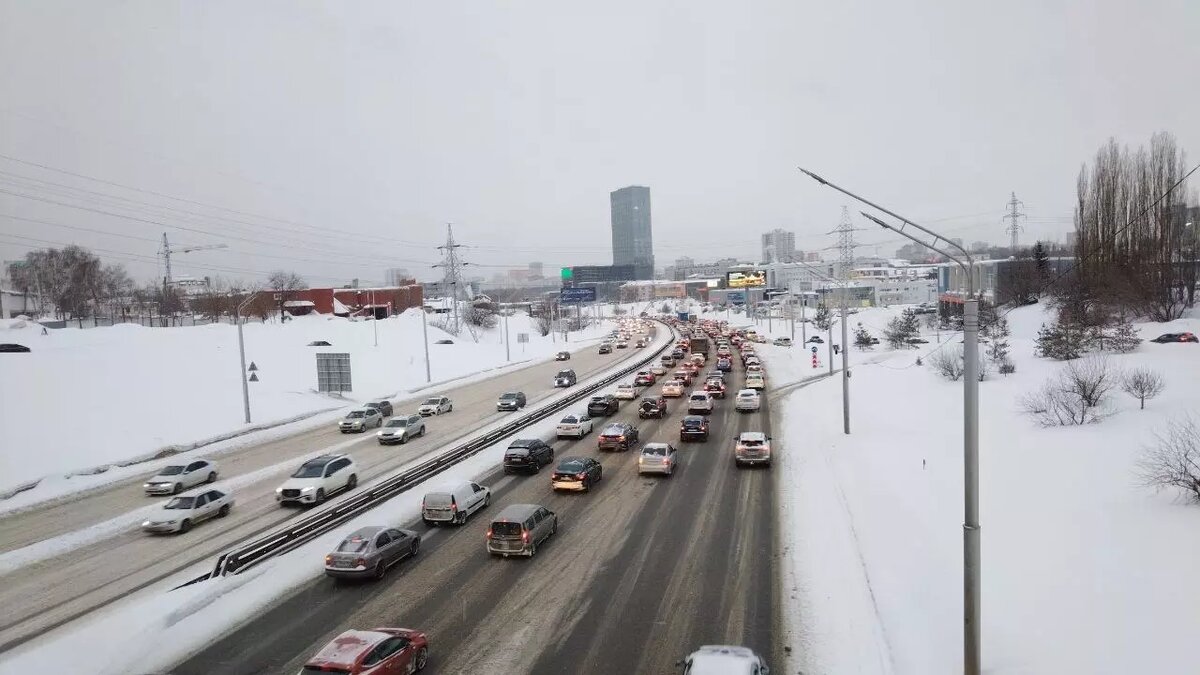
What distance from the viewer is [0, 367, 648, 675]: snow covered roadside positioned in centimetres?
1200

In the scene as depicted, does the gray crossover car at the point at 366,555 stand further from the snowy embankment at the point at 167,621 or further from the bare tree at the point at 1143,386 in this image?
the bare tree at the point at 1143,386

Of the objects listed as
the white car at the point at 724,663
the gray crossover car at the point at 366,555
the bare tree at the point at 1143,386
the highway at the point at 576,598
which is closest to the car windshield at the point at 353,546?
A: the gray crossover car at the point at 366,555

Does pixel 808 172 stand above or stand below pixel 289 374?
above

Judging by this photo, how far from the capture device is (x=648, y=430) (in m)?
34.0

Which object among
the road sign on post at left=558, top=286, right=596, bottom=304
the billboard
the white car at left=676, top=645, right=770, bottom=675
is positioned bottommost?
the white car at left=676, top=645, right=770, bottom=675

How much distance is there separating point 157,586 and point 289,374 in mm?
38501

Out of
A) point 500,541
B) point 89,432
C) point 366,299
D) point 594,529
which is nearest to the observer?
point 500,541

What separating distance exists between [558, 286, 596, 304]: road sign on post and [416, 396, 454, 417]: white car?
6714cm

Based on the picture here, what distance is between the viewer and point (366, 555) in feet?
50.6

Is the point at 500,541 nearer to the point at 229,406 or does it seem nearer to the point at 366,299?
the point at 229,406

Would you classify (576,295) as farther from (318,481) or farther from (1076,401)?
(1076,401)

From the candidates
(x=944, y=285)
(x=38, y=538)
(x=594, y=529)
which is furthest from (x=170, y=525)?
(x=944, y=285)

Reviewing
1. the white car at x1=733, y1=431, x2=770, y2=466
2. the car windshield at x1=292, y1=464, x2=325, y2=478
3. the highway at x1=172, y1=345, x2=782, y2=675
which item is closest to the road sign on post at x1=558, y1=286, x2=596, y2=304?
the white car at x1=733, y1=431, x2=770, y2=466

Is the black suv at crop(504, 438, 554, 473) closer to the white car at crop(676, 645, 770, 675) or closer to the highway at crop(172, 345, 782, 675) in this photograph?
the highway at crop(172, 345, 782, 675)
